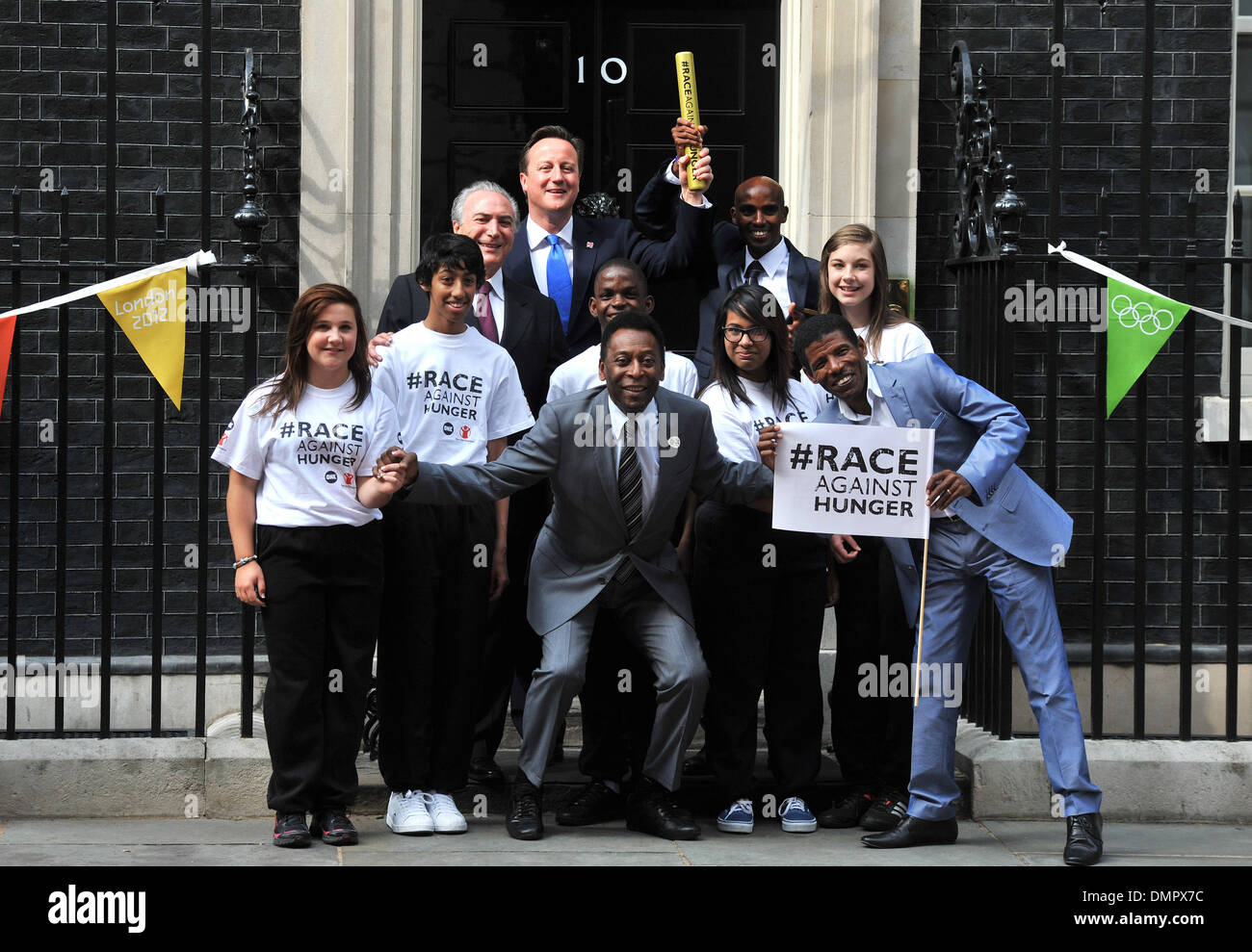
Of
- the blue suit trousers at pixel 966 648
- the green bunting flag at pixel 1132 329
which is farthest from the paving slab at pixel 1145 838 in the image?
the green bunting flag at pixel 1132 329

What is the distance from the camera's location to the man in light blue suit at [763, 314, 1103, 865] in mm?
5750

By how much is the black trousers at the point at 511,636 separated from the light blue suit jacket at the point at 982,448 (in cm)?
144

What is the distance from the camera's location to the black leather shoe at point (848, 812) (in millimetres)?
6285

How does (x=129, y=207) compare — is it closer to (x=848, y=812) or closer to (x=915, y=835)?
(x=848, y=812)

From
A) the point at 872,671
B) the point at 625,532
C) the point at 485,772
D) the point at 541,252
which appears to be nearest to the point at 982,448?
the point at 872,671

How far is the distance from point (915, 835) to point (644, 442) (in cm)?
181

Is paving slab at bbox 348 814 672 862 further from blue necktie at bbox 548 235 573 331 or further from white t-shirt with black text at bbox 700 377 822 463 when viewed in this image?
blue necktie at bbox 548 235 573 331

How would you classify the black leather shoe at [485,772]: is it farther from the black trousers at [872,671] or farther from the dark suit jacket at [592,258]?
the dark suit jacket at [592,258]

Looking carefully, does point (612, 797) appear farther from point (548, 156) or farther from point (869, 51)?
point (869, 51)

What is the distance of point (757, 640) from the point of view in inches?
243

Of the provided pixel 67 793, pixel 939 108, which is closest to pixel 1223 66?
pixel 939 108

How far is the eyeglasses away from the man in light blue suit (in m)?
0.24

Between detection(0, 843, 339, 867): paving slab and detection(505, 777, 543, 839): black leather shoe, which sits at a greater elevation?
detection(505, 777, 543, 839): black leather shoe

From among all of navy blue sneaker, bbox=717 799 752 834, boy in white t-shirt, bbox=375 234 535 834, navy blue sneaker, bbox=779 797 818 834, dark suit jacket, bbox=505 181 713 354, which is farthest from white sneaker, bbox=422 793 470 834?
dark suit jacket, bbox=505 181 713 354
